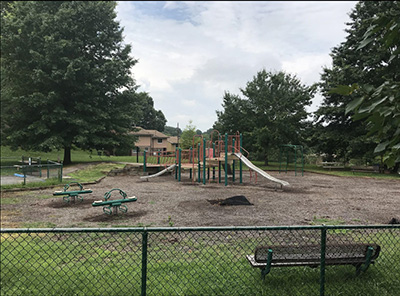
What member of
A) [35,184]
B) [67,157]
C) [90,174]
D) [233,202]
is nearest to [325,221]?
[233,202]

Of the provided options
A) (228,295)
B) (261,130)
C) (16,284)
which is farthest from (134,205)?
(261,130)

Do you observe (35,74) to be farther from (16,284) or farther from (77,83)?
(16,284)

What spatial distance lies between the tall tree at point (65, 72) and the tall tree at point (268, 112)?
460 inches

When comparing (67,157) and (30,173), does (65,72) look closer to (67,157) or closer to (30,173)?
(30,173)

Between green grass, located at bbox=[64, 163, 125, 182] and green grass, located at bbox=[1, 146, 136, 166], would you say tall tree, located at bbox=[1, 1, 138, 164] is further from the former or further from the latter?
green grass, located at bbox=[64, 163, 125, 182]

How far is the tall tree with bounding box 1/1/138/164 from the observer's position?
8586mm

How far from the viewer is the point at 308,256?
3.18 metres

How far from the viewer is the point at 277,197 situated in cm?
1009

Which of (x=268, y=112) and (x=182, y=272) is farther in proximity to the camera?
(x=268, y=112)

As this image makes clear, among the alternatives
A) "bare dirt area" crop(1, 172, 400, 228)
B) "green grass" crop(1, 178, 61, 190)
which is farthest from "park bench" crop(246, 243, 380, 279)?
"green grass" crop(1, 178, 61, 190)

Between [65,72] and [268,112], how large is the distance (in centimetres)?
1875

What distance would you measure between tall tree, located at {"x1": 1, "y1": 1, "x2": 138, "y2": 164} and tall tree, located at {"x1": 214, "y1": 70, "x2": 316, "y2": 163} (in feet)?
38.3

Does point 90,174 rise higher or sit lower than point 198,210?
higher

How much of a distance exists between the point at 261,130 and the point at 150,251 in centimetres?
2004
